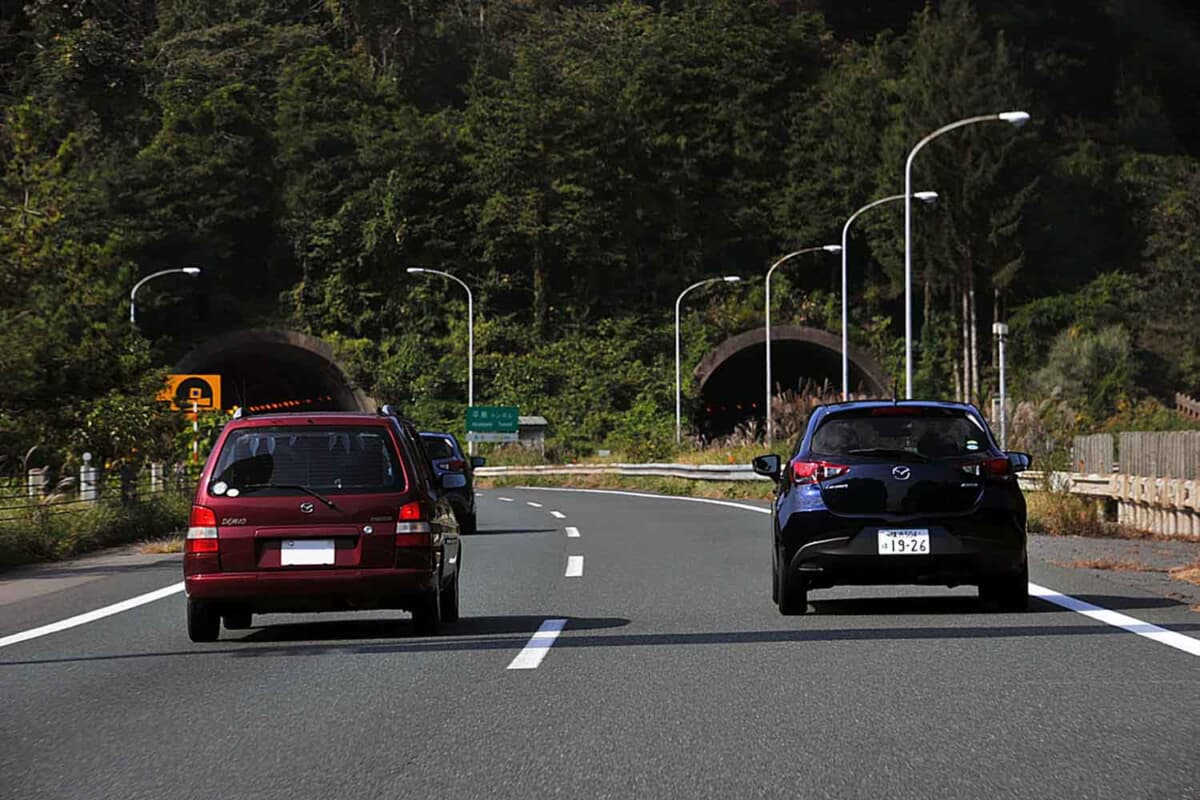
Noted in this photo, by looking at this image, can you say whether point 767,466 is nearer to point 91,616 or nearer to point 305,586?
point 305,586

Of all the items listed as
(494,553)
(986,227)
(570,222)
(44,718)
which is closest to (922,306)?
(986,227)

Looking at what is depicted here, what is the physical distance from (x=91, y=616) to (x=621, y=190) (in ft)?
199

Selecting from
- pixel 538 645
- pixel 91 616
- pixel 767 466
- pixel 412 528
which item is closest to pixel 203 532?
pixel 412 528

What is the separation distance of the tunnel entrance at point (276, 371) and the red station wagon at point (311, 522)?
44.2 metres

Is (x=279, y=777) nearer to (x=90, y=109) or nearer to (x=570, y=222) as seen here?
(x=570, y=222)

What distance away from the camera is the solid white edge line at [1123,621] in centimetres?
1077

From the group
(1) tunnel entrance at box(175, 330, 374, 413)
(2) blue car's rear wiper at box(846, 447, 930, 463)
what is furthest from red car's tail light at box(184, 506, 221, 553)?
(1) tunnel entrance at box(175, 330, 374, 413)

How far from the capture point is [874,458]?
506 inches

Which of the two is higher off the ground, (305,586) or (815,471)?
(815,471)

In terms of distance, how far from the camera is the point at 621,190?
2896 inches

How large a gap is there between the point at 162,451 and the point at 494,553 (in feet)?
44.8

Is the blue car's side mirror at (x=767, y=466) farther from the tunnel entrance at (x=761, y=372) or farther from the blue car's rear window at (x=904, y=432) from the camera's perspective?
the tunnel entrance at (x=761, y=372)

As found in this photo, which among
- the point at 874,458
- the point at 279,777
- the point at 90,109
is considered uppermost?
the point at 90,109

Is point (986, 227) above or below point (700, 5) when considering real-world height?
below
